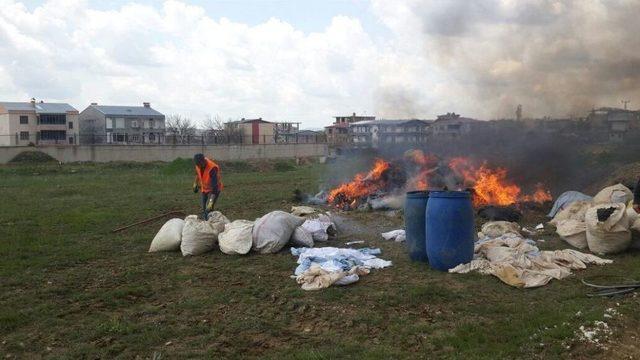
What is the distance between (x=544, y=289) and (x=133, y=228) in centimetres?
814

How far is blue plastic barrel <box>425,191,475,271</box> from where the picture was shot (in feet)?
21.3

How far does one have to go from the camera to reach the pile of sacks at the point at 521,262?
603 centimetres

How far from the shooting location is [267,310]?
5426mm

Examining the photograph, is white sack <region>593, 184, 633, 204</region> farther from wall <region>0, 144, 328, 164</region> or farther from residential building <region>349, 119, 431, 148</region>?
wall <region>0, 144, 328, 164</region>

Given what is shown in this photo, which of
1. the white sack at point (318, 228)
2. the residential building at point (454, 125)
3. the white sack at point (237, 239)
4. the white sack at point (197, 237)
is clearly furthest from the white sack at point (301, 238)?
the residential building at point (454, 125)

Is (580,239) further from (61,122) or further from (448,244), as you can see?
(61,122)

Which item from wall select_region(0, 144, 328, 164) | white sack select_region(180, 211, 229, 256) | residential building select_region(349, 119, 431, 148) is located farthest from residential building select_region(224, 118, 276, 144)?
white sack select_region(180, 211, 229, 256)

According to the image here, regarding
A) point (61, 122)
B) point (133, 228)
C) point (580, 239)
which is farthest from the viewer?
point (61, 122)

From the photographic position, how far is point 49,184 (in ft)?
67.8

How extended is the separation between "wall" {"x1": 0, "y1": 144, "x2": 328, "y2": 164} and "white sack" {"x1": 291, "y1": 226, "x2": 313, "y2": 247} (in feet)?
97.7

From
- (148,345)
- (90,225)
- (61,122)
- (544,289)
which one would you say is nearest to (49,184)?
(90,225)

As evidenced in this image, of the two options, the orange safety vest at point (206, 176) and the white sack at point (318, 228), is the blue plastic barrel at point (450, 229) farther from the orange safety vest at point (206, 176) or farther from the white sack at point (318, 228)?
the orange safety vest at point (206, 176)

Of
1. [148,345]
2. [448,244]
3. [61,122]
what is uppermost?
[61,122]

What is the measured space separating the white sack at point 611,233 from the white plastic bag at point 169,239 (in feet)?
21.2
